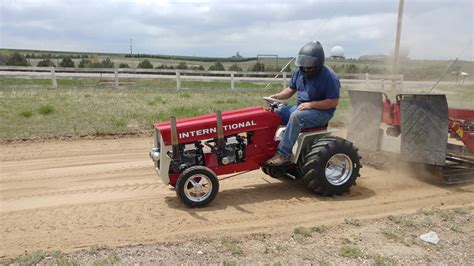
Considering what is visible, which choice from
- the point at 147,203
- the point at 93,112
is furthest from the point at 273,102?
the point at 93,112

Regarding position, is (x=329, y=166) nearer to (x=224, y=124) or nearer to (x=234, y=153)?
(x=234, y=153)

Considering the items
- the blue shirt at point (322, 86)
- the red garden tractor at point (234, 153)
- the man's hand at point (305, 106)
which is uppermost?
the blue shirt at point (322, 86)

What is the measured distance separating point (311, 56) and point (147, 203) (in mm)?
2807

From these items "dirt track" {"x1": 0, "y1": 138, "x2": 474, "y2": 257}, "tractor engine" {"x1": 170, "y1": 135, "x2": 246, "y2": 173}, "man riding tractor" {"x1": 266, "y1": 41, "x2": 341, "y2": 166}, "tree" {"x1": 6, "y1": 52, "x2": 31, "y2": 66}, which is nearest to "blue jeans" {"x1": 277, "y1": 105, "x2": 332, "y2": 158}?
"man riding tractor" {"x1": 266, "y1": 41, "x2": 341, "y2": 166}

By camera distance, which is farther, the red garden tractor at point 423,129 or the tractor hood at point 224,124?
the red garden tractor at point 423,129

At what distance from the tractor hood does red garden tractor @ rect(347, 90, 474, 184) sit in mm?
2075

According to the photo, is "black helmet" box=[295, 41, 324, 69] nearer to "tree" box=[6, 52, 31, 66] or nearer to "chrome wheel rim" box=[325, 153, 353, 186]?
"chrome wheel rim" box=[325, 153, 353, 186]

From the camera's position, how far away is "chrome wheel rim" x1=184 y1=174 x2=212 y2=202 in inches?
219

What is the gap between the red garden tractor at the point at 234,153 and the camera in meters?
5.61

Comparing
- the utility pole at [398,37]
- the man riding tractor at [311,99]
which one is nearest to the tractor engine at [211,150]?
the man riding tractor at [311,99]

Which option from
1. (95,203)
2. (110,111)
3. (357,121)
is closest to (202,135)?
(95,203)

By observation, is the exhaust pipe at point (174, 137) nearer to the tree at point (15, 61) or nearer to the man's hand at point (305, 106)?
the man's hand at point (305, 106)

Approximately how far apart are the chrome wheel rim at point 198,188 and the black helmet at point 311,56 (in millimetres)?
1929

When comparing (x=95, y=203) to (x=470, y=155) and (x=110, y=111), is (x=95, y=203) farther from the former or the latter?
(x=110, y=111)
